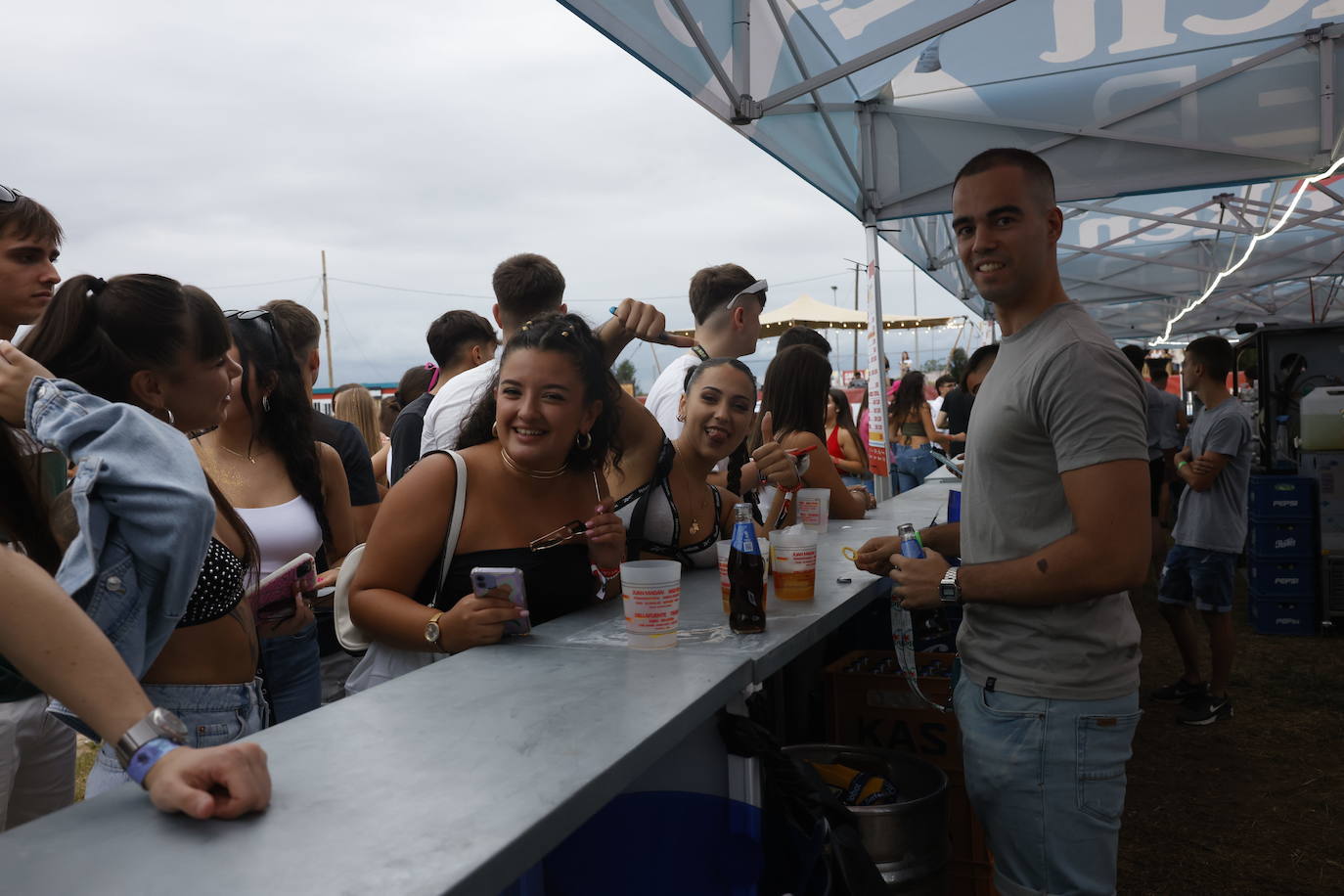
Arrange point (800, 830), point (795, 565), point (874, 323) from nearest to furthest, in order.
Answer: point (800, 830) → point (795, 565) → point (874, 323)

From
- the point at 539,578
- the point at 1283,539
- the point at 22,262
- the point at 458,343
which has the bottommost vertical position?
the point at 1283,539

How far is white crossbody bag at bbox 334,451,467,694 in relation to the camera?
82.4 inches

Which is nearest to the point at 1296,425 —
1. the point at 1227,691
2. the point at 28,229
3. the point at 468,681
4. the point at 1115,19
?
the point at 1227,691

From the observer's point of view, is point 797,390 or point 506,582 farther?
point 797,390

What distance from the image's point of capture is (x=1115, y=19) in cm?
522

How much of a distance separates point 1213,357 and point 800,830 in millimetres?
5094

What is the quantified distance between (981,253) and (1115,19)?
4128mm

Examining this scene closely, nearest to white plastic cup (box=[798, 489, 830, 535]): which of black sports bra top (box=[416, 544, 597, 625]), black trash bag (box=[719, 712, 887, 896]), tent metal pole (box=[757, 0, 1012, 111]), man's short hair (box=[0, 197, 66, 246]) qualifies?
black sports bra top (box=[416, 544, 597, 625])

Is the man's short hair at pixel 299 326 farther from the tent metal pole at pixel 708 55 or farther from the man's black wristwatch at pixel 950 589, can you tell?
the man's black wristwatch at pixel 950 589

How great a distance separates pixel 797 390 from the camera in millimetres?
3992

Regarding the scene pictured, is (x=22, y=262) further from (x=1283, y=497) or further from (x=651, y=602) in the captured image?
(x=1283, y=497)

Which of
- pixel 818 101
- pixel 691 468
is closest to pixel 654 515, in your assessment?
pixel 691 468

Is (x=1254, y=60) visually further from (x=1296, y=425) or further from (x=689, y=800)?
(x=689, y=800)

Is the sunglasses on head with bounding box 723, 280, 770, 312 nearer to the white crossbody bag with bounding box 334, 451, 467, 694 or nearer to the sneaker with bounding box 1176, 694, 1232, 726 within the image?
the white crossbody bag with bounding box 334, 451, 467, 694
